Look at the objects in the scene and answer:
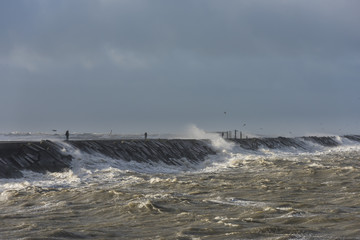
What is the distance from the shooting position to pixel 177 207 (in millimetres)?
13594

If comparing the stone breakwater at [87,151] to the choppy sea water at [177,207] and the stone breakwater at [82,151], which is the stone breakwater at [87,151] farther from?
the choppy sea water at [177,207]

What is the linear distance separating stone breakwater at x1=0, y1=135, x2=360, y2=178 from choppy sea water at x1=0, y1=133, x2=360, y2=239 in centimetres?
131

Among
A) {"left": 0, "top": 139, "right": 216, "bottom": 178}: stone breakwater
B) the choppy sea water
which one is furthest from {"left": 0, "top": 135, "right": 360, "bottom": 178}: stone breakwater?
the choppy sea water

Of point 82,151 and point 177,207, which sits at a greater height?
point 82,151

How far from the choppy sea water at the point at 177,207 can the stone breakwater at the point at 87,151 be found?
1311 mm

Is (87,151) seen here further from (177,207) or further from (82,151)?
(177,207)

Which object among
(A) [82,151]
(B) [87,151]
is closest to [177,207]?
(A) [82,151]

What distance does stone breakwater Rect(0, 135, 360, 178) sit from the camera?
22531 millimetres

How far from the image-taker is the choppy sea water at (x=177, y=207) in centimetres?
1034

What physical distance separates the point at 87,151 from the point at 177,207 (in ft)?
50.2

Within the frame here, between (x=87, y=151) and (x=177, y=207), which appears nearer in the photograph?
(x=177, y=207)

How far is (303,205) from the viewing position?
13625mm

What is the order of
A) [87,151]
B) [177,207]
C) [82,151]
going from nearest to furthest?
[177,207]
[82,151]
[87,151]

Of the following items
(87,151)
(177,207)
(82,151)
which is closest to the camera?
(177,207)
